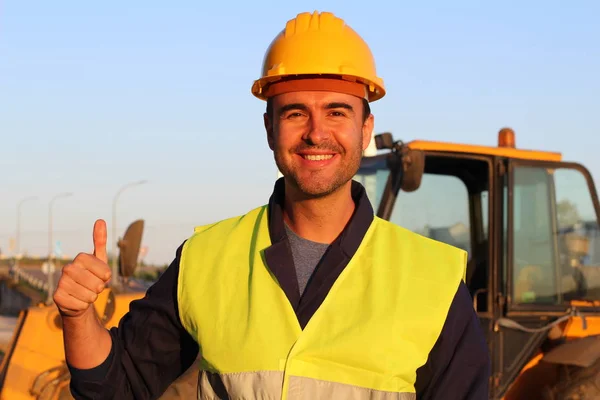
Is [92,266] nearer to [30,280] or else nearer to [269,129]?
[269,129]

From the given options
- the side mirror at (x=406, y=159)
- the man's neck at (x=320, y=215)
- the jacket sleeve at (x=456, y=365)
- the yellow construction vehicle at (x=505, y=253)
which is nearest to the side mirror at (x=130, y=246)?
the yellow construction vehicle at (x=505, y=253)

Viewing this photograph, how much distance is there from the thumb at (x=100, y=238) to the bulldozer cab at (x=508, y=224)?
144 inches

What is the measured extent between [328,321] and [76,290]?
26.0 inches

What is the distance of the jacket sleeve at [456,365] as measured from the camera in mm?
2633

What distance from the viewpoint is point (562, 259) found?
6.63m

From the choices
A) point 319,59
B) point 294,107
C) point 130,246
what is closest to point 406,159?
point 130,246

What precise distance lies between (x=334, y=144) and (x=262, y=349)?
0.62 m

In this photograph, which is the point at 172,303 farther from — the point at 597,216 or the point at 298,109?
the point at 597,216

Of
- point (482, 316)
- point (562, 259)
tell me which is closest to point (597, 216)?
point (562, 259)

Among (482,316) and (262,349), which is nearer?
(262,349)

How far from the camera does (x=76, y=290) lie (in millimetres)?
2572

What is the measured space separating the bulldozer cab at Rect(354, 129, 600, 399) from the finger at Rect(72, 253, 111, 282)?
3.80 m

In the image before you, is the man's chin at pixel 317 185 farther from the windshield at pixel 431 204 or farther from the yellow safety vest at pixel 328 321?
the windshield at pixel 431 204

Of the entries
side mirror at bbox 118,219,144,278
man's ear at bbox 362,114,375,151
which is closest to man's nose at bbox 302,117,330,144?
man's ear at bbox 362,114,375,151
